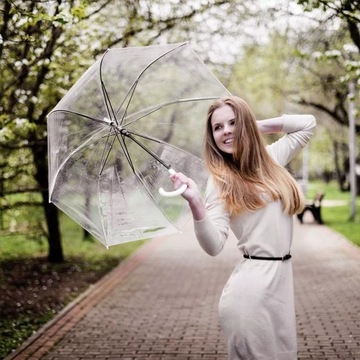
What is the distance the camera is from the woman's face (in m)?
3.26

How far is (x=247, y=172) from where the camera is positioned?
324cm

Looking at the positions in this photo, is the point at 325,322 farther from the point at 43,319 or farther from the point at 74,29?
the point at 74,29

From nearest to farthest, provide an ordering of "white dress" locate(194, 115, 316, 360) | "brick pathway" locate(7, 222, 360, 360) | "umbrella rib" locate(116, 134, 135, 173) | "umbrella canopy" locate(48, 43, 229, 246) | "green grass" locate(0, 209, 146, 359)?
"white dress" locate(194, 115, 316, 360) → "umbrella canopy" locate(48, 43, 229, 246) → "umbrella rib" locate(116, 134, 135, 173) → "brick pathway" locate(7, 222, 360, 360) → "green grass" locate(0, 209, 146, 359)

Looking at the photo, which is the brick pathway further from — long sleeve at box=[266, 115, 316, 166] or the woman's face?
the woman's face

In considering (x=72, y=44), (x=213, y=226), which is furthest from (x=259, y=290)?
(x=72, y=44)

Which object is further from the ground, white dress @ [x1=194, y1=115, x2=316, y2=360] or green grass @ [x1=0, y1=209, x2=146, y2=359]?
white dress @ [x1=194, y1=115, x2=316, y2=360]

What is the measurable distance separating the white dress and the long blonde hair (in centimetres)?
5

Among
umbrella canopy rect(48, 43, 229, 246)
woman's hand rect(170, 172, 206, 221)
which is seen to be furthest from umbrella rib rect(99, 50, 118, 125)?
woman's hand rect(170, 172, 206, 221)

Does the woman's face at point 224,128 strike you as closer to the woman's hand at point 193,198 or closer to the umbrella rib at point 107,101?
the woman's hand at point 193,198

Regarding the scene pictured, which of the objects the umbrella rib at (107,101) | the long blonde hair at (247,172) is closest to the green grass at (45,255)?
the umbrella rib at (107,101)

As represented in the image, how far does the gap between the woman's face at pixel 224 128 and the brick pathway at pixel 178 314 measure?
3864 mm

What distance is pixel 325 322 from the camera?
8.02 meters

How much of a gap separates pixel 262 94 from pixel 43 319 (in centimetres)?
2056

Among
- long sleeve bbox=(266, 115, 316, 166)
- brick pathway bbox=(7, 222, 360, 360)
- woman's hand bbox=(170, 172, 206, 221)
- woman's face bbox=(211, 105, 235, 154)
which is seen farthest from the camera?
brick pathway bbox=(7, 222, 360, 360)
